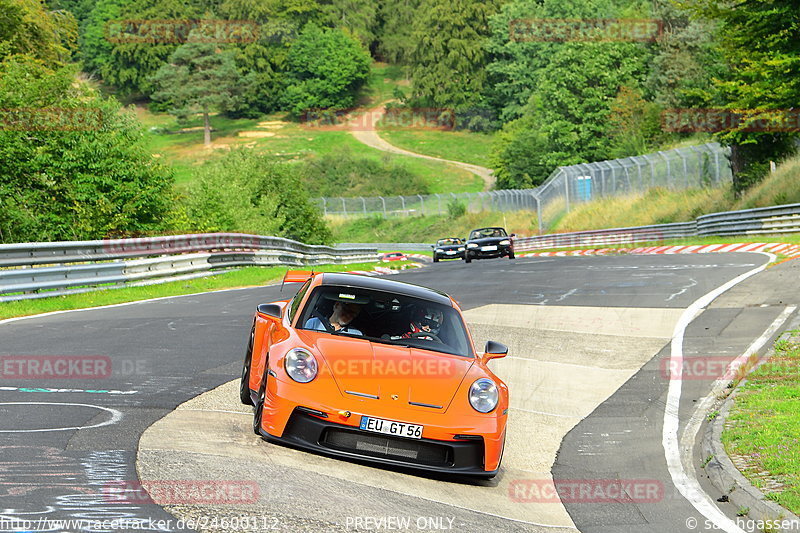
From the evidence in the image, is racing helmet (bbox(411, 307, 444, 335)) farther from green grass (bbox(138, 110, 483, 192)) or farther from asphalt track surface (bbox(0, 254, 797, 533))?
green grass (bbox(138, 110, 483, 192))

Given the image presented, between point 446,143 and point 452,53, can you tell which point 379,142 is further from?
point 452,53

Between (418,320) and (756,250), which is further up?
(418,320)

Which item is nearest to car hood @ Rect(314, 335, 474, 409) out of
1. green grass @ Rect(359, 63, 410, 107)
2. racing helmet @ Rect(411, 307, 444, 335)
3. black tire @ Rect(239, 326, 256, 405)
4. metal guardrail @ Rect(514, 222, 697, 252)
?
racing helmet @ Rect(411, 307, 444, 335)

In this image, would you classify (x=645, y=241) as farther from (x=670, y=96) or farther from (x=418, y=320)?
(x=418, y=320)

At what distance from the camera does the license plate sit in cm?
748

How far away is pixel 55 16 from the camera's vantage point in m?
53.0

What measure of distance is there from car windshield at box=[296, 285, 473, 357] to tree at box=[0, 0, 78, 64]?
38.2 m

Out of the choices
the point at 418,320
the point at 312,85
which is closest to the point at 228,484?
the point at 418,320

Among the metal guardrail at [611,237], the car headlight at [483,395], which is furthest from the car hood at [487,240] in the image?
the car headlight at [483,395]

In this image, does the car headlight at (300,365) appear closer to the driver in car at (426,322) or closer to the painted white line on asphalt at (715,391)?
the driver in car at (426,322)

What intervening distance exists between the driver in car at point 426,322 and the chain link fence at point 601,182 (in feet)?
137

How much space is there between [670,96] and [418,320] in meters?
71.1

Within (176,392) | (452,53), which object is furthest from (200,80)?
(176,392)

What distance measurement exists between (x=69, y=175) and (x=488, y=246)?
16205mm
